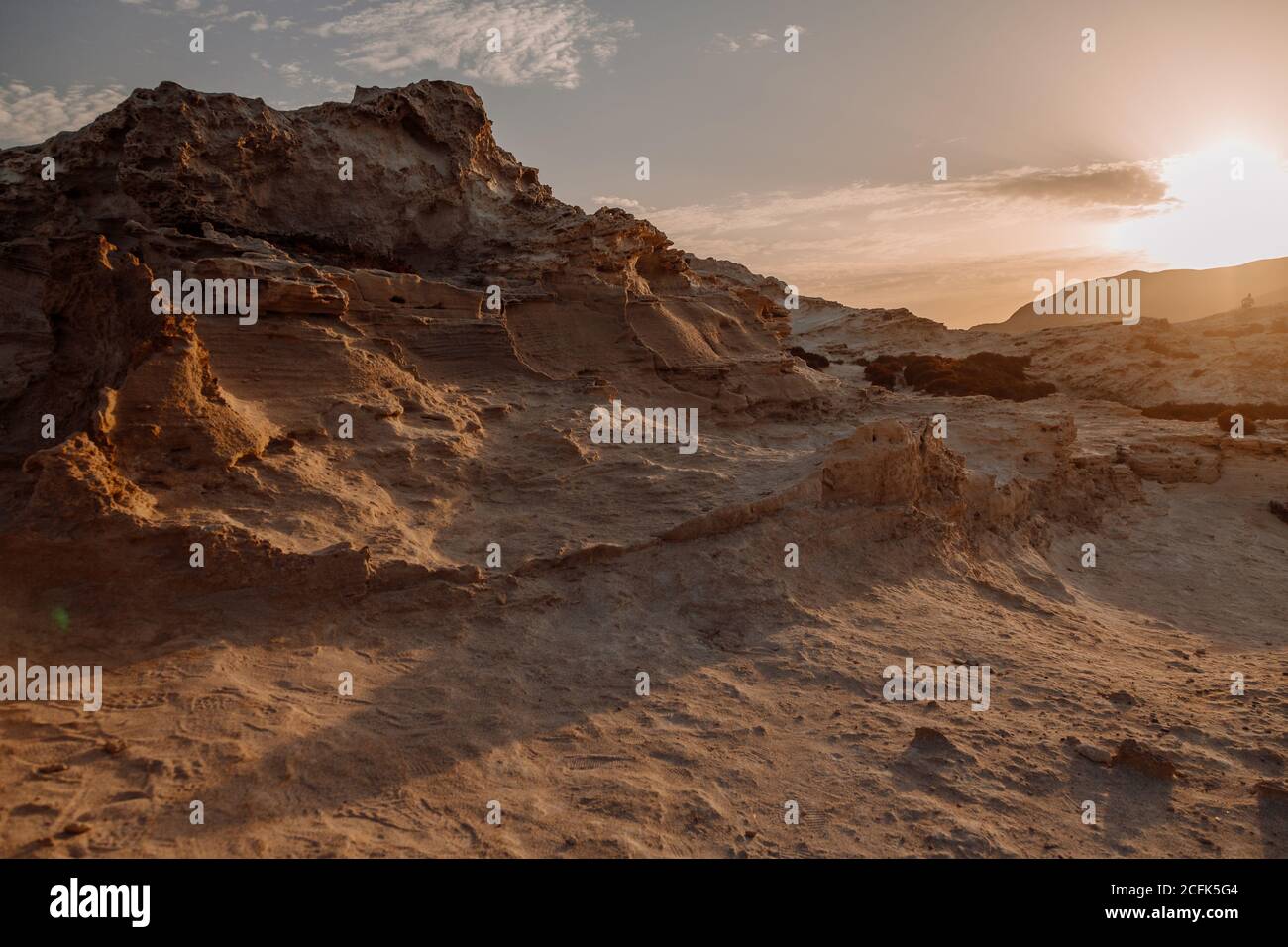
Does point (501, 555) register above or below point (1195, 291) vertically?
below

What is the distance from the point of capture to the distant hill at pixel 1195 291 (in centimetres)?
9019

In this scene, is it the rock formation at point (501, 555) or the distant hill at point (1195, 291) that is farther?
the distant hill at point (1195, 291)

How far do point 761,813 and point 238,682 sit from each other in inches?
156

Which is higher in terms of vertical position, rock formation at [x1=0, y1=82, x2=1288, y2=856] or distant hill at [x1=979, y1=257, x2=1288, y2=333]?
distant hill at [x1=979, y1=257, x2=1288, y2=333]

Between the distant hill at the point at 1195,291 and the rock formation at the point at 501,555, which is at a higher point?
the distant hill at the point at 1195,291

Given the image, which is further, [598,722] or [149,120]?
[149,120]

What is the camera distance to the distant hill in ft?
296

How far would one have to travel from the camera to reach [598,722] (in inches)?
244

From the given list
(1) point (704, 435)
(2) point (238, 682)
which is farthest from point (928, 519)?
(2) point (238, 682)

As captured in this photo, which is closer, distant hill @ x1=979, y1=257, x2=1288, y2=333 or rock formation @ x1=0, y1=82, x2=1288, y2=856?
rock formation @ x1=0, y1=82, x2=1288, y2=856

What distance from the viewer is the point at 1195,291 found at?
315 ft

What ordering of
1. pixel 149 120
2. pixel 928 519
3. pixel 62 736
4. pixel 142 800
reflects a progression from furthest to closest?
pixel 149 120 → pixel 928 519 → pixel 62 736 → pixel 142 800

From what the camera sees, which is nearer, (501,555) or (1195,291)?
(501,555)
